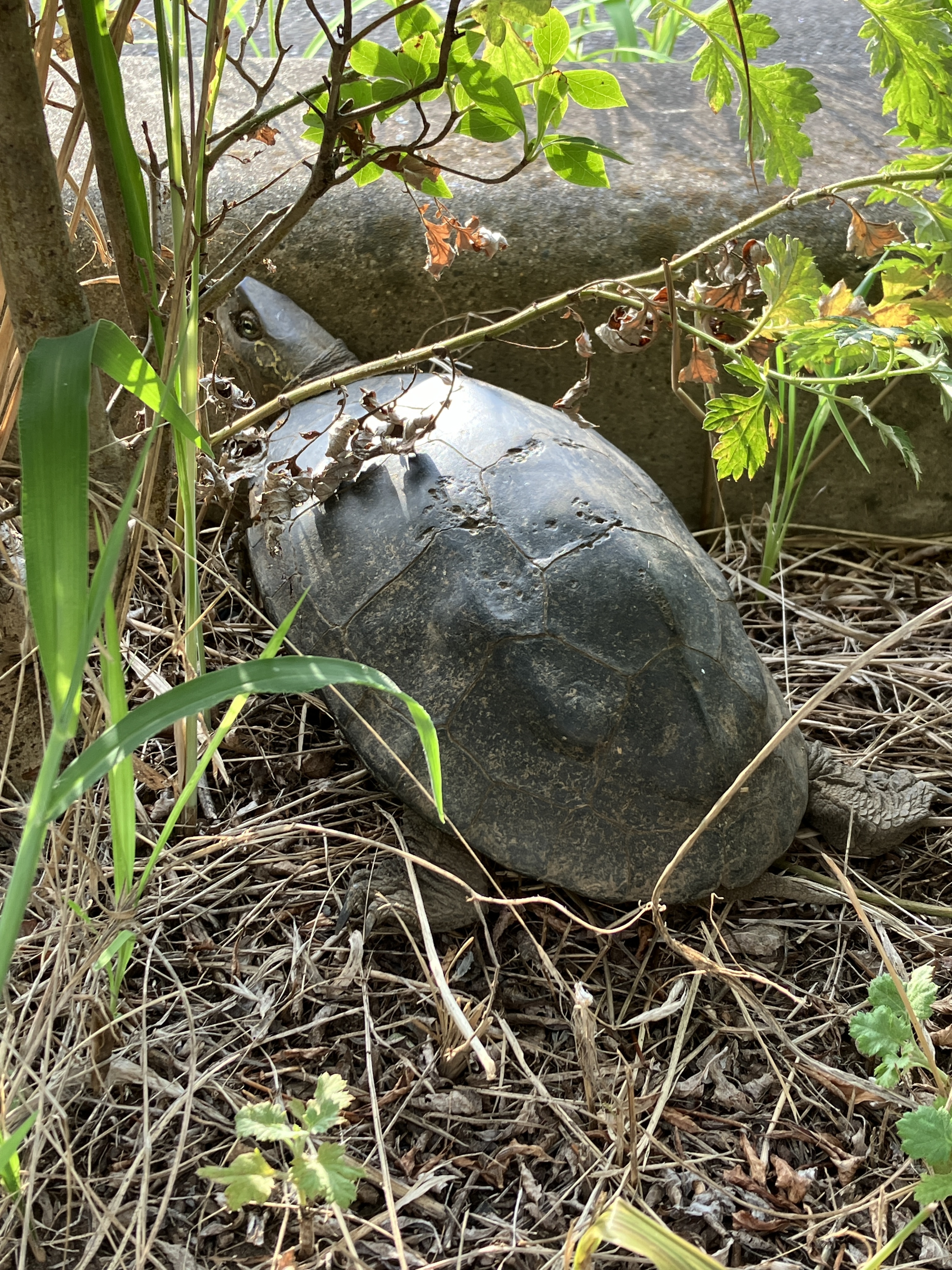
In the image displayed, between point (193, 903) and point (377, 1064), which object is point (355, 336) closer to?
point (193, 903)

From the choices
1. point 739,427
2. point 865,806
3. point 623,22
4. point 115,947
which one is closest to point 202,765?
point 115,947

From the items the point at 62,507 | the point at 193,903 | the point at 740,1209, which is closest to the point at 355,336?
the point at 193,903

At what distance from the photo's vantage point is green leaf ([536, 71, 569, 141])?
3.91 ft

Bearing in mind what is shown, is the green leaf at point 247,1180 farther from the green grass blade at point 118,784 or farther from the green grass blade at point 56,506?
the green grass blade at point 56,506

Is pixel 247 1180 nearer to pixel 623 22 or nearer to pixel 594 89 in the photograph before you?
pixel 594 89

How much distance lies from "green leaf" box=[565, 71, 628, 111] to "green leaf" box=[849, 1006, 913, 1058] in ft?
3.90

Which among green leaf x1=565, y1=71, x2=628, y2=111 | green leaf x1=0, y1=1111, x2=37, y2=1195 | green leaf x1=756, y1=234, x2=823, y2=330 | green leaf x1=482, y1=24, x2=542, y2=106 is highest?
green leaf x1=482, y1=24, x2=542, y2=106

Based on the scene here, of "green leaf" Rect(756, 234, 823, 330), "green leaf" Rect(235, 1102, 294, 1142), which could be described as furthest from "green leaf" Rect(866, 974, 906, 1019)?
"green leaf" Rect(756, 234, 823, 330)

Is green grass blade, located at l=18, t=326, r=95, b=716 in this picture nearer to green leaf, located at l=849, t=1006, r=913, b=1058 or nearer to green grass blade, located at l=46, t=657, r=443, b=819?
green grass blade, located at l=46, t=657, r=443, b=819

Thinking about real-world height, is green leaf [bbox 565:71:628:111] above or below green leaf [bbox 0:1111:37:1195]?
above

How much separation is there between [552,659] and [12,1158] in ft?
3.40

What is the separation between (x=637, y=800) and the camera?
5.29 ft

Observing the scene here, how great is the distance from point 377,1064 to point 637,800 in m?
0.58

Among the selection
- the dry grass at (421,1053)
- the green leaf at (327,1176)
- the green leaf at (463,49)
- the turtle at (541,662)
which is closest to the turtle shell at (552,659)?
the turtle at (541,662)
